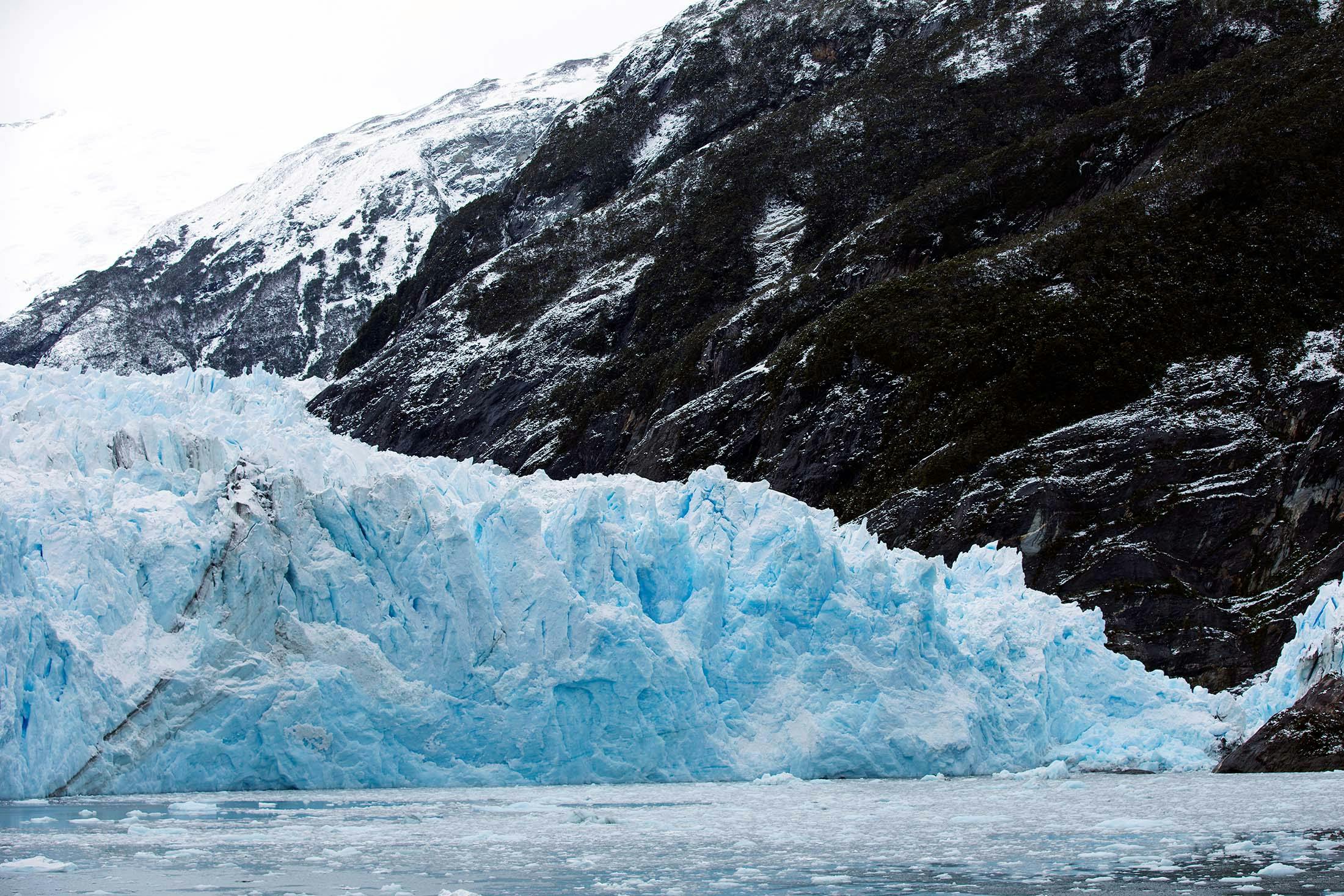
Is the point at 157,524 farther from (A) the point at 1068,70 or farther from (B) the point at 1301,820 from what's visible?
(A) the point at 1068,70

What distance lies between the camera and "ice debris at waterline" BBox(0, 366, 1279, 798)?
21203mm

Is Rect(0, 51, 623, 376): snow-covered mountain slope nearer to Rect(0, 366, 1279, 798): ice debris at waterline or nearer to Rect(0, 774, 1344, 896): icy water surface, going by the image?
Rect(0, 366, 1279, 798): ice debris at waterline

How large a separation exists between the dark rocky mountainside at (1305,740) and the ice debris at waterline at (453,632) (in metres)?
2.39

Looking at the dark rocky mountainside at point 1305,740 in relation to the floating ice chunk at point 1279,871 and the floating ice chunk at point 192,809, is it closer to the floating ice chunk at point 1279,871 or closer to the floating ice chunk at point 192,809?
the floating ice chunk at point 1279,871

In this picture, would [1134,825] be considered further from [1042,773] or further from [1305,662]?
[1305,662]

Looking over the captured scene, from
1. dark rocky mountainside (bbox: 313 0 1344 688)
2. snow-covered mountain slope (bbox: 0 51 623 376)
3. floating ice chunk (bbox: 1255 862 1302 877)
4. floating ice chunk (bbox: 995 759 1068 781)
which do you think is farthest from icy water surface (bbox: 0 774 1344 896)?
snow-covered mountain slope (bbox: 0 51 623 376)

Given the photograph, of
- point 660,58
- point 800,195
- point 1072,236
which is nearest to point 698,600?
point 1072,236

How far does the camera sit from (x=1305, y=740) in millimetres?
26359

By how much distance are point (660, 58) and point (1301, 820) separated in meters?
95.8

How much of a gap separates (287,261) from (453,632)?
121998mm

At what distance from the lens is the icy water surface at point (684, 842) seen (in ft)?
42.4

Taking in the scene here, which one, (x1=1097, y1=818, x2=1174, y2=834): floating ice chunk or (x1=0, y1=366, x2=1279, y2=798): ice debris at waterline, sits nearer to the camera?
(x1=1097, y1=818, x2=1174, y2=834): floating ice chunk

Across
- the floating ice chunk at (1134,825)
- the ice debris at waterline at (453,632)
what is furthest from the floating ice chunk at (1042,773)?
the floating ice chunk at (1134,825)

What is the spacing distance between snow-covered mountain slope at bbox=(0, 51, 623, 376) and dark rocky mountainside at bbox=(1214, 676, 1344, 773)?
106 meters
